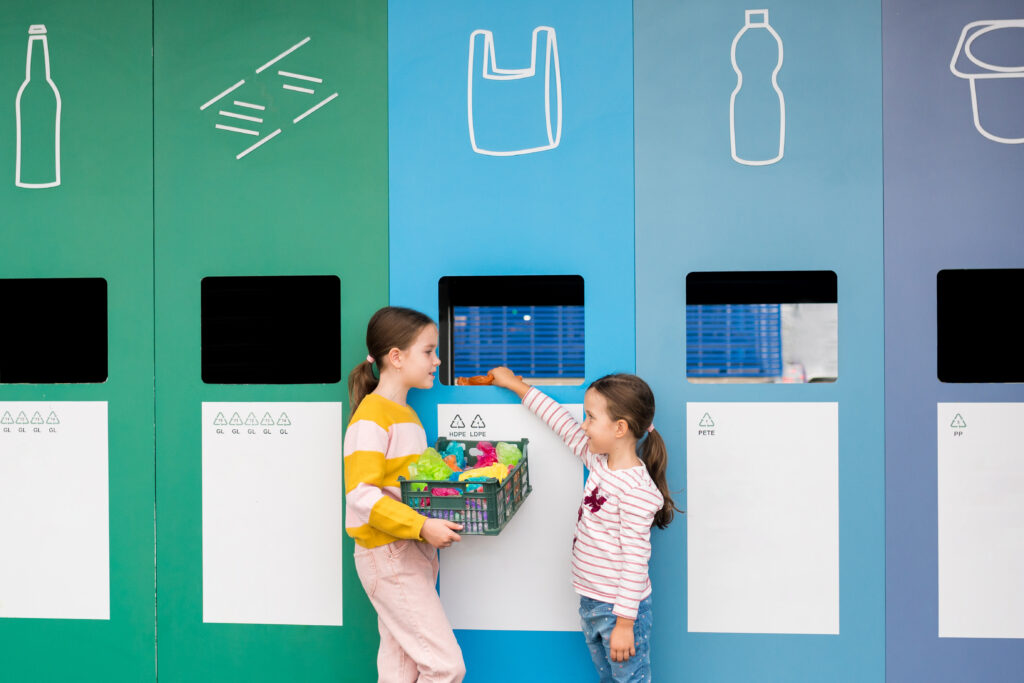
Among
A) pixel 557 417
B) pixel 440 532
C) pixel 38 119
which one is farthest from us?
pixel 38 119

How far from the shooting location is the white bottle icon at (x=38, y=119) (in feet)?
8.81

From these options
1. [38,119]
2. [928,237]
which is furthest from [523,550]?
[38,119]

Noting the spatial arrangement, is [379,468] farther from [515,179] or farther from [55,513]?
[55,513]

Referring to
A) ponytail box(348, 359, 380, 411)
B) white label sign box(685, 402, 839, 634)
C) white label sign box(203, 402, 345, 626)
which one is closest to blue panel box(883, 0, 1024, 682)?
white label sign box(685, 402, 839, 634)

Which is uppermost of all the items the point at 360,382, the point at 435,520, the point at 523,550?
the point at 360,382

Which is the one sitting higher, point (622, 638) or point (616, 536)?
point (616, 536)

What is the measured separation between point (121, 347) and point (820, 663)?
282cm

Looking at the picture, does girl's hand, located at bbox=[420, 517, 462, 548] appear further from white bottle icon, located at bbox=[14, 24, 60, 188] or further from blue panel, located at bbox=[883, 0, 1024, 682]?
white bottle icon, located at bbox=[14, 24, 60, 188]

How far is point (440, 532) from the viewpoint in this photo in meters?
2.04

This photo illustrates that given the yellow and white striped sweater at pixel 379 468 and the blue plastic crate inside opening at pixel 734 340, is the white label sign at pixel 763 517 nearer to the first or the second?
the blue plastic crate inside opening at pixel 734 340

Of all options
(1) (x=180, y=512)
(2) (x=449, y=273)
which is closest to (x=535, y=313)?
(2) (x=449, y=273)

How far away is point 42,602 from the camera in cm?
268

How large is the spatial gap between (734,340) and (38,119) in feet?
9.38

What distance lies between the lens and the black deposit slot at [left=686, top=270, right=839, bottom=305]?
2.71 meters
